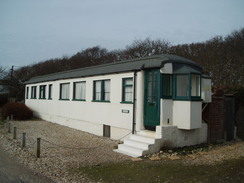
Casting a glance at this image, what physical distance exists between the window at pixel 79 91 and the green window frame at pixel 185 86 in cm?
643

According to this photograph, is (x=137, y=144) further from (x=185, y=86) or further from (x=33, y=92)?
(x=33, y=92)

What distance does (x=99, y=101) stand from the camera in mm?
12469

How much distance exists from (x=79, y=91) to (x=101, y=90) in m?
2.74

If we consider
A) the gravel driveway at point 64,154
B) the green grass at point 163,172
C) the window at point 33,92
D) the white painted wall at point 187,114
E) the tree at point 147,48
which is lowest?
the gravel driveway at point 64,154

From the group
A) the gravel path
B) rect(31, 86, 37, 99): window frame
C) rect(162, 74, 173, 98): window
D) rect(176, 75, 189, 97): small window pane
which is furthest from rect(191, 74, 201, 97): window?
rect(31, 86, 37, 99): window frame

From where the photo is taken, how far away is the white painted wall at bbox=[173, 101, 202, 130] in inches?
350

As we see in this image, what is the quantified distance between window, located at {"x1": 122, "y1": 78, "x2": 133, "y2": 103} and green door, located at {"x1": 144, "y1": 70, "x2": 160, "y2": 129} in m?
0.95

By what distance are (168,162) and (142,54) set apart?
20074 mm

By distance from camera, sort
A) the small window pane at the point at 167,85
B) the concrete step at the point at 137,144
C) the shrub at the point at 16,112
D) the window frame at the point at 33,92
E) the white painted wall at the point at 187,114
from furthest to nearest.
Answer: the window frame at the point at 33,92 → the shrub at the point at 16,112 → the small window pane at the point at 167,85 → the white painted wall at the point at 187,114 → the concrete step at the point at 137,144

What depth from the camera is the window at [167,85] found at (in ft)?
30.7

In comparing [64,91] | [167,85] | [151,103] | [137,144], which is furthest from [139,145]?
[64,91]

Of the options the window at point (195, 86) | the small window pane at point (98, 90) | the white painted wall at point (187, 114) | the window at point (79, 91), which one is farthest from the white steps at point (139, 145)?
the window at point (79, 91)

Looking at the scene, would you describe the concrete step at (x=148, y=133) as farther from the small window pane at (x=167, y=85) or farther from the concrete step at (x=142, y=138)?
the small window pane at (x=167, y=85)

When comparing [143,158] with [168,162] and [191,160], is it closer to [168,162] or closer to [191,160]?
[168,162]
